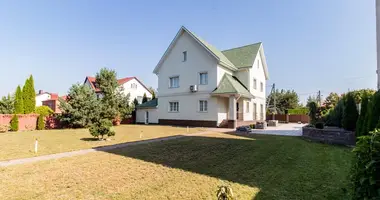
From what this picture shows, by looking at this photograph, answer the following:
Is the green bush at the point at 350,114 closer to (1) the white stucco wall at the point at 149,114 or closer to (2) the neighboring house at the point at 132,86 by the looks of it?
(1) the white stucco wall at the point at 149,114

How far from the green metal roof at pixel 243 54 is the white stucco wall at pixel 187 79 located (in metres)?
5.08

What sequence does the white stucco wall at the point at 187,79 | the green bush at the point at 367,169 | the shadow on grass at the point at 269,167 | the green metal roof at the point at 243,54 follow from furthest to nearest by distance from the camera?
the green metal roof at the point at 243,54, the white stucco wall at the point at 187,79, the shadow on grass at the point at 269,167, the green bush at the point at 367,169

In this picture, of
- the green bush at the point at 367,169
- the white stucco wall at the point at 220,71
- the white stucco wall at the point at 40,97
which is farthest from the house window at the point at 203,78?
the white stucco wall at the point at 40,97

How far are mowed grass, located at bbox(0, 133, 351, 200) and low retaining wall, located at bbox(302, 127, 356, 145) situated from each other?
123 inches

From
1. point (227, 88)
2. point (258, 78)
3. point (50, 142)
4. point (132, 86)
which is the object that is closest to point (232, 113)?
point (227, 88)

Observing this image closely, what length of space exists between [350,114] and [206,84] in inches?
534

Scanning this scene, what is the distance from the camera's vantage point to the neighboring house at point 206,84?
21609 mm

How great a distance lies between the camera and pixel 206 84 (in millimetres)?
22438

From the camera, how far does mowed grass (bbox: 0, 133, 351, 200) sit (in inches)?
167

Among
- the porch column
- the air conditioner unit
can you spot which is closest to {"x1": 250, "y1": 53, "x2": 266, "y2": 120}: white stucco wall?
the porch column

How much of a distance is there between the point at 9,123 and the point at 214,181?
22605 millimetres

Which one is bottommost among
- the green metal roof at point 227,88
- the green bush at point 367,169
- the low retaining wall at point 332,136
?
the low retaining wall at point 332,136

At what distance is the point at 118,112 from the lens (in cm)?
2708

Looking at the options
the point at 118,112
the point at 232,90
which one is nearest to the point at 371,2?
the point at 232,90
